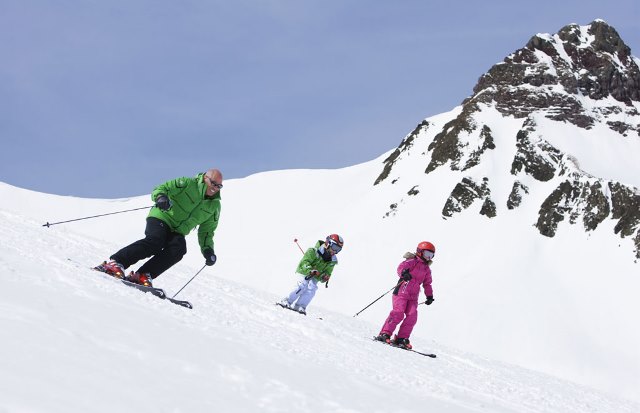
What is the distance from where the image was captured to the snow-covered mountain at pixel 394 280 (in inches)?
143

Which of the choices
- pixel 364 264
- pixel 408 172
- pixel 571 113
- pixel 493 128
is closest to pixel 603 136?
pixel 571 113

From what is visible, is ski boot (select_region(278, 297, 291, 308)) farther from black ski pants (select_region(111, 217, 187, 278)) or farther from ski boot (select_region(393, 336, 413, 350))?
black ski pants (select_region(111, 217, 187, 278))

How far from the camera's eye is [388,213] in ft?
196

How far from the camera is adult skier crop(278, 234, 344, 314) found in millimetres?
12891

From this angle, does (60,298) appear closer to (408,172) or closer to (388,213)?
(388,213)

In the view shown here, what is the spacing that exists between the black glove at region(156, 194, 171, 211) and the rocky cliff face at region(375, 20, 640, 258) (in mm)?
49524

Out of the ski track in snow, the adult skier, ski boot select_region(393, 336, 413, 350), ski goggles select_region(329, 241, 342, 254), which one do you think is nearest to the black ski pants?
the ski track in snow

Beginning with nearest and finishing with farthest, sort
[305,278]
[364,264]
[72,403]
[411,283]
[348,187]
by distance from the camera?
[72,403] < [411,283] < [305,278] < [364,264] < [348,187]

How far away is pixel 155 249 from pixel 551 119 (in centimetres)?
6546

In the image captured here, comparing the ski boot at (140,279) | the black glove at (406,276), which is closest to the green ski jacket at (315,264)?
the black glove at (406,276)

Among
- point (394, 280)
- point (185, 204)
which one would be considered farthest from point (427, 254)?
point (394, 280)

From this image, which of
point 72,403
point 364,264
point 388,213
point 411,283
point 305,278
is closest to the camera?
point 72,403

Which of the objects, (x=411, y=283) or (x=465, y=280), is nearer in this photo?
(x=411, y=283)

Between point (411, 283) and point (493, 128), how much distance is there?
56.8 meters
